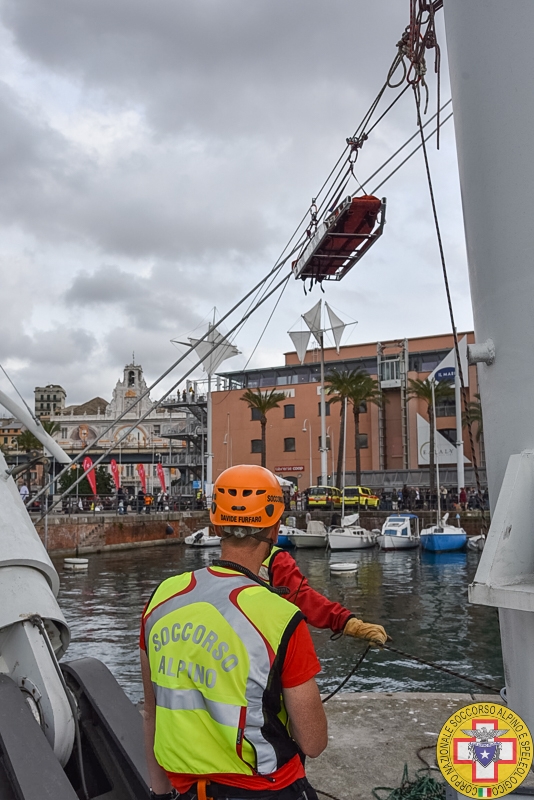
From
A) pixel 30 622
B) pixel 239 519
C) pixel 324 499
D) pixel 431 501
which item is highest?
pixel 239 519

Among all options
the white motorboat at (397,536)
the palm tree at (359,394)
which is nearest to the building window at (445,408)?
the palm tree at (359,394)

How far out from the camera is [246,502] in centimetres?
246

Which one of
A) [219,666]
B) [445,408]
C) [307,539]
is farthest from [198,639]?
[445,408]

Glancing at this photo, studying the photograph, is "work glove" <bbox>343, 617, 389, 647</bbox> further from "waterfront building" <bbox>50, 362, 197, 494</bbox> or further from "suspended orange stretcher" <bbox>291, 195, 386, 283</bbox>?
"waterfront building" <bbox>50, 362, 197, 494</bbox>

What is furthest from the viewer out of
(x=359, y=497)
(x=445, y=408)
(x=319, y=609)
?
(x=445, y=408)

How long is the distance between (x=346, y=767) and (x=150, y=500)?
4766cm

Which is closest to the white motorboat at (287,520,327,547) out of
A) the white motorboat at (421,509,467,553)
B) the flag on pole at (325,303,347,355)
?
the white motorboat at (421,509,467,553)

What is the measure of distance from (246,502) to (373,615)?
1797 centimetres

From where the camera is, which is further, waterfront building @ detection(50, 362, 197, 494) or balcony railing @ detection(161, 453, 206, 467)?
waterfront building @ detection(50, 362, 197, 494)

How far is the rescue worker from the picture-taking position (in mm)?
2068

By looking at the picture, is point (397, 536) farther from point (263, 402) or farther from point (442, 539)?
point (263, 402)

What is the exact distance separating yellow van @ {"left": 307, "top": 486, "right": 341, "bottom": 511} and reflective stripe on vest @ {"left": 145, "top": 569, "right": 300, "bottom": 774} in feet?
159

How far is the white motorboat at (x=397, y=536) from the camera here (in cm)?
3847

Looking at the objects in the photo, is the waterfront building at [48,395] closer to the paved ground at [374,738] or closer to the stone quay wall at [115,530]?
the stone quay wall at [115,530]
